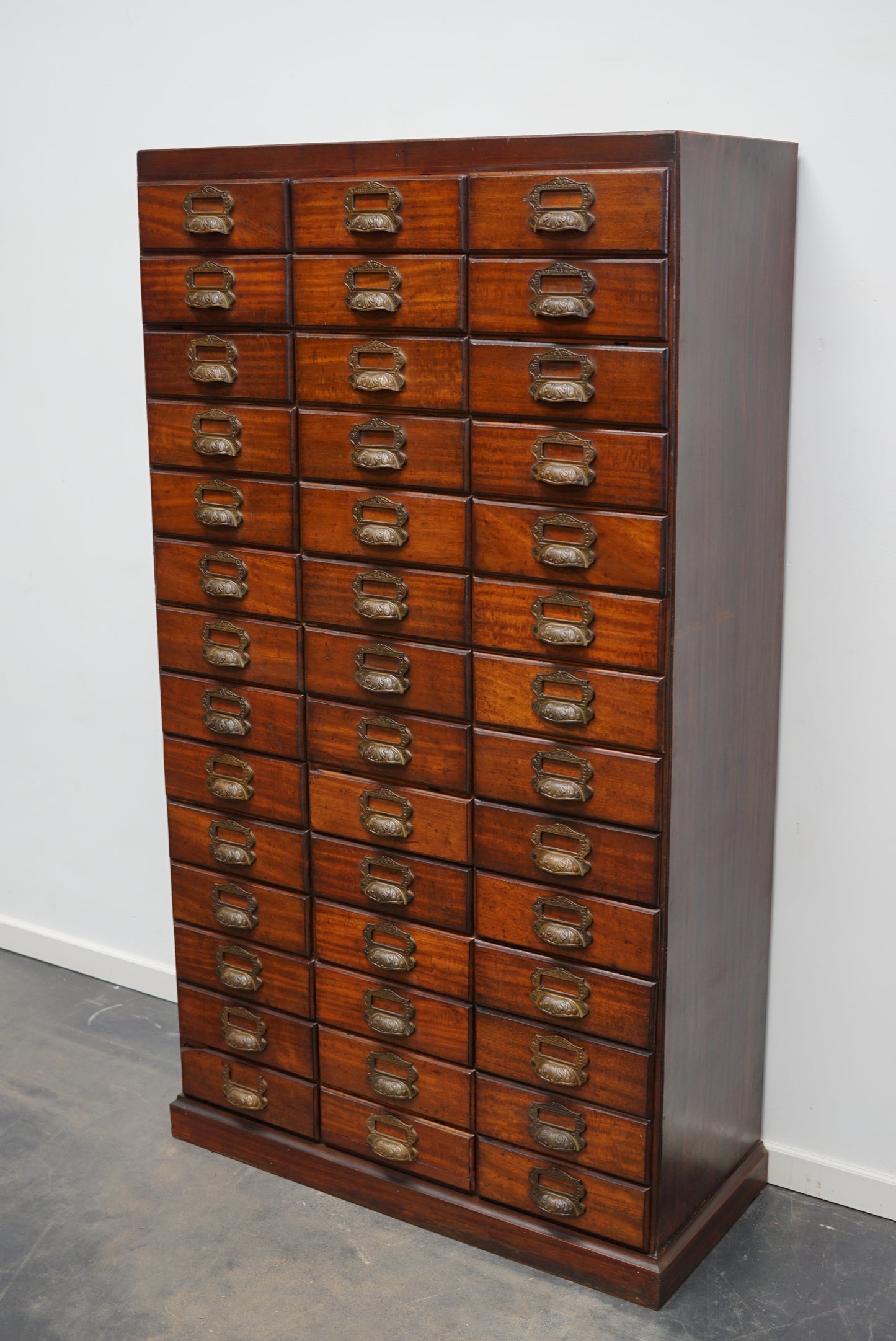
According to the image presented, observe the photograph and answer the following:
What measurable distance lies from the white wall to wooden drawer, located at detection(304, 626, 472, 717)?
0.72 meters

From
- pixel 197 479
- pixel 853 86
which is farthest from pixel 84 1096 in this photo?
pixel 853 86

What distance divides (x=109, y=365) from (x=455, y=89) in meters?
1.18

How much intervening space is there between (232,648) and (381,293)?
2.64 ft

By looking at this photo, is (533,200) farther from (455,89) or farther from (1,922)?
(1,922)

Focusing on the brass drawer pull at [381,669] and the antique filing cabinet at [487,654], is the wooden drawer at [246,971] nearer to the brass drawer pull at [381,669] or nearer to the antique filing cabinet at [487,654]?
the antique filing cabinet at [487,654]

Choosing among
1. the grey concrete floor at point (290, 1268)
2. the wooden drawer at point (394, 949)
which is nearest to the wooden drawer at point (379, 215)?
the wooden drawer at point (394, 949)

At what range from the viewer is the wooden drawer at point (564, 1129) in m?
2.74

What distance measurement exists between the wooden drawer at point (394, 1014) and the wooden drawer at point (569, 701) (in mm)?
624

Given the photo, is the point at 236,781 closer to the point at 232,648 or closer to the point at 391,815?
the point at 232,648

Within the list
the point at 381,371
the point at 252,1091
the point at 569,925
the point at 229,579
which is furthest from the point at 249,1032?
the point at 381,371

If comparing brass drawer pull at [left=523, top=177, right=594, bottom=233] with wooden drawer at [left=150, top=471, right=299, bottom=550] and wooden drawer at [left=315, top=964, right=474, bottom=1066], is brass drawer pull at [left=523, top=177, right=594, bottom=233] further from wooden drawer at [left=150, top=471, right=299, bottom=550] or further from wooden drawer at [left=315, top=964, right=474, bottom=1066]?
wooden drawer at [left=315, top=964, right=474, bottom=1066]

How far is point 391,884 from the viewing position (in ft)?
9.58

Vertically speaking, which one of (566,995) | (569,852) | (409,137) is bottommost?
(566,995)

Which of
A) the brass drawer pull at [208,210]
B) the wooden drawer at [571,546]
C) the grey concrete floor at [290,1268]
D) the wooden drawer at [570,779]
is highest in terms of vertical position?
the brass drawer pull at [208,210]
